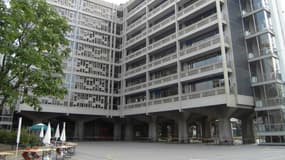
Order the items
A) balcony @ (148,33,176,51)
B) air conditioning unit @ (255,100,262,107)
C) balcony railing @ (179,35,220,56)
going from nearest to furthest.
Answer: air conditioning unit @ (255,100,262,107) → balcony railing @ (179,35,220,56) → balcony @ (148,33,176,51)

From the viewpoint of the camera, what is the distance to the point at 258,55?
28578 mm

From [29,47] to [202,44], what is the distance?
2035cm

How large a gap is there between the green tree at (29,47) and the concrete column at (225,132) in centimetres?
1889

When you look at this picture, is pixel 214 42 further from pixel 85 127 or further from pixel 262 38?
pixel 85 127

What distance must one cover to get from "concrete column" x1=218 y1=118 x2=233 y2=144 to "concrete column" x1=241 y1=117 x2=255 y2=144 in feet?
15.3

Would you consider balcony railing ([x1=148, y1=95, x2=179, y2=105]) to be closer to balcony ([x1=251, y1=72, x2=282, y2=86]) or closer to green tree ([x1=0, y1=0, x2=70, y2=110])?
balcony ([x1=251, y1=72, x2=282, y2=86])

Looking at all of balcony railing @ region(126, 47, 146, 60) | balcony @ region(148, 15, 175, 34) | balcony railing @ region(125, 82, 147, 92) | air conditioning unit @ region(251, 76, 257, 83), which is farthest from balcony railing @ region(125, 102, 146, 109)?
air conditioning unit @ region(251, 76, 257, 83)

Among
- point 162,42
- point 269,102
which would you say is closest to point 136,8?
point 162,42

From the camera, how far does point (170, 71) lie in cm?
3519

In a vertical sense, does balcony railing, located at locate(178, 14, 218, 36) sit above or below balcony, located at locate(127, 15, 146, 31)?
below

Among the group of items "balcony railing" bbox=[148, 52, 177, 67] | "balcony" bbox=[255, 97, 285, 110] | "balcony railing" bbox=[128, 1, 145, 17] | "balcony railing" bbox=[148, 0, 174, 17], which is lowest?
"balcony" bbox=[255, 97, 285, 110]

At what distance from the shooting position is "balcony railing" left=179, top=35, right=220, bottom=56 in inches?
1065

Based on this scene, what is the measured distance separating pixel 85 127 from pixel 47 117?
8552 mm

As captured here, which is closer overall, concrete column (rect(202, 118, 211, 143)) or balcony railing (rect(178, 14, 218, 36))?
balcony railing (rect(178, 14, 218, 36))
